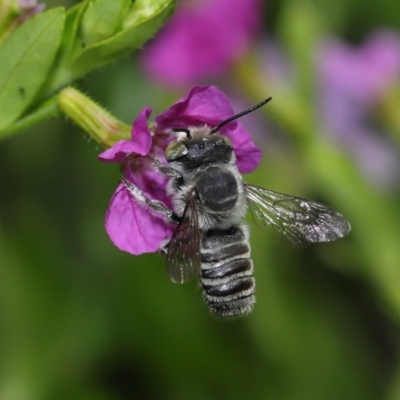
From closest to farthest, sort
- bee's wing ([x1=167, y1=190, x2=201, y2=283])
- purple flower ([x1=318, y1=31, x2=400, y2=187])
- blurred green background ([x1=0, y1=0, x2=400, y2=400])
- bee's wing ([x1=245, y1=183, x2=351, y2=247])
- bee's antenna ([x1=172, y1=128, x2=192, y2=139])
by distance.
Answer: bee's wing ([x1=167, y1=190, x2=201, y2=283]), bee's antenna ([x1=172, y1=128, x2=192, y2=139]), bee's wing ([x1=245, y1=183, x2=351, y2=247]), blurred green background ([x1=0, y1=0, x2=400, y2=400]), purple flower ([x1=318, y1=31, x2=400, y2=187])

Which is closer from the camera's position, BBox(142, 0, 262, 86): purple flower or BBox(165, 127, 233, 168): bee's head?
BBox(165, 127, 233, 168): bee's head

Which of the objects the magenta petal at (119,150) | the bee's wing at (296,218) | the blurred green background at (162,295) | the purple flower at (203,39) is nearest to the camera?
the magenta petal at (119,150)

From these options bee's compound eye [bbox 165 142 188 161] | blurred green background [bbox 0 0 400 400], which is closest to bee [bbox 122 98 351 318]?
bee's compound eye [bbox 165 142 188 161]

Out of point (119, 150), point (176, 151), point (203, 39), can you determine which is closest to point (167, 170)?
point (176, 151)

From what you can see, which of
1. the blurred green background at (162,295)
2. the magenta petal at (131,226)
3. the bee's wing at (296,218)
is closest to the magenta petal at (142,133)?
the magenta petal at (131,226)

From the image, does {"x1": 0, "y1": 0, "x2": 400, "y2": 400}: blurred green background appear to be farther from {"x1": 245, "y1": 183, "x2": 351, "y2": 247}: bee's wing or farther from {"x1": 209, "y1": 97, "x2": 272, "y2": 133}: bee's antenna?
{"x1": 209, "y1": 97, "x2": 272, "y2": 133}: bee's antenna

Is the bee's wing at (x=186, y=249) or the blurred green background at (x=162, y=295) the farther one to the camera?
the blurred green background at (x=162, y=295)

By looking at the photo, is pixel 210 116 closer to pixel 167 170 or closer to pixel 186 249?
pixel 167 170

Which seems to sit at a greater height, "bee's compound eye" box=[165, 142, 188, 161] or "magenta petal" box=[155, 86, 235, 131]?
"magenta petal" box=[155, 86, 235, 131]

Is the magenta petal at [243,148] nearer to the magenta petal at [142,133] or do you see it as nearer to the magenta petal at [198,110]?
the magenta petal at [198,110]
